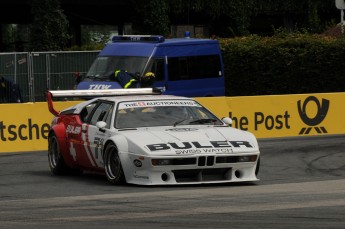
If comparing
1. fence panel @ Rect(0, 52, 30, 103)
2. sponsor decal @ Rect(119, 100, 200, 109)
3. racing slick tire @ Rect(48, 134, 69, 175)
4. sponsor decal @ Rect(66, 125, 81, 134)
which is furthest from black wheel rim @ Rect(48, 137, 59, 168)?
fence panel @ Rect(0, 52, 30, 103)

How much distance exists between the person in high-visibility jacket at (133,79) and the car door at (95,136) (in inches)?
370

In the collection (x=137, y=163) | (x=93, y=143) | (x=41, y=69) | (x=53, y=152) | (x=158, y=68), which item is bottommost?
(x=53, y=152)

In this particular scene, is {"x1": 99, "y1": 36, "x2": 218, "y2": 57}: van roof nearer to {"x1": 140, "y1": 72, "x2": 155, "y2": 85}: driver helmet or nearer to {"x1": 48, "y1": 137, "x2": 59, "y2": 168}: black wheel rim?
{"x1": 140, "y1": 72, "x2": 155, "y2": 85}: driver helmet

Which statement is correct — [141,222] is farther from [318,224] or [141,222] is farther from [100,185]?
[100,185]

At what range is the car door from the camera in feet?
49.0

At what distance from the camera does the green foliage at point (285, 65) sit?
1277 inches

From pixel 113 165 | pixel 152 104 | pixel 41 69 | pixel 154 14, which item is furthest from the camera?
pixel 154 14

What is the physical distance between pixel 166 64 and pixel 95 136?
445 inches

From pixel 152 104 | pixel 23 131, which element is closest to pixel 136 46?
pixel 23 131

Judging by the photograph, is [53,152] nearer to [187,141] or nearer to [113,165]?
[113,165]

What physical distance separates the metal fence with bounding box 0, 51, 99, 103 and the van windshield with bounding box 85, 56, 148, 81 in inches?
228

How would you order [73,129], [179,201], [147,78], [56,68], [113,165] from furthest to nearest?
[56,68] < [147,78] < [73,129] < [113,165] < [179,201]

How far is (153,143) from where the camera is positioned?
549 inches

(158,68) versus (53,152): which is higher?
(158,68)
